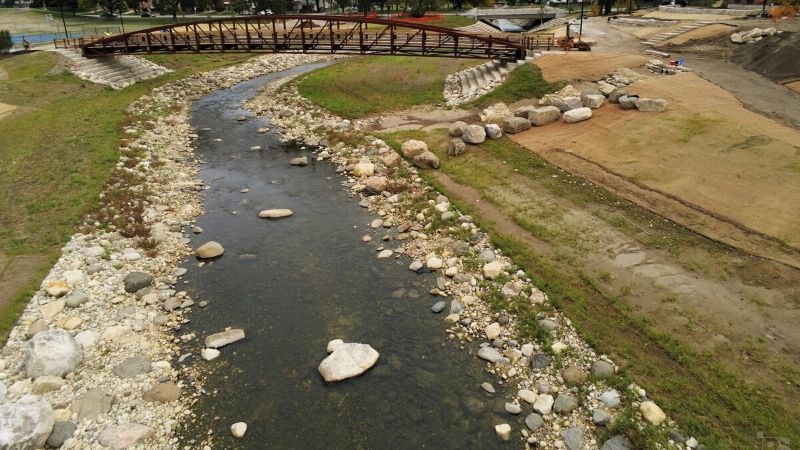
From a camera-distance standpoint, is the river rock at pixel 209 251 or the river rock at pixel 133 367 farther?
the river rock at pixel 209 251

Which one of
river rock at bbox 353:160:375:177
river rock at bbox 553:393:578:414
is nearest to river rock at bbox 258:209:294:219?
river rock at bbox 353:160:375:177

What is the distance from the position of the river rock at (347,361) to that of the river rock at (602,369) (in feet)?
19.4

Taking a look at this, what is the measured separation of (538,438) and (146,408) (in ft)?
31.5

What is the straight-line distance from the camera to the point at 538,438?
11500 millimetres

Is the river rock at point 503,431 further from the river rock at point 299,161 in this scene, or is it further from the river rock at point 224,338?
the river rock at point 299,161

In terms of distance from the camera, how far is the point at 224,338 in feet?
48.1

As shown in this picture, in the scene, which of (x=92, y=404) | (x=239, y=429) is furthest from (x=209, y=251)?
(x=239, y=429)

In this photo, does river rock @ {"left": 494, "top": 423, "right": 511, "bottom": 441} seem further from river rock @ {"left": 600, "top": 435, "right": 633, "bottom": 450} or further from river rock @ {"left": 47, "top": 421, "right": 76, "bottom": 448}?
river rock @ {"left": 47, "top": 421, "right": 76, "bottom": 448}

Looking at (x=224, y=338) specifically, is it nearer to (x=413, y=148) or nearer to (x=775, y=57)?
(x=413, y=148)

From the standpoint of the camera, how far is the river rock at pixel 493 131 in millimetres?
28703

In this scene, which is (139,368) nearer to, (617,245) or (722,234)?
(617,245)

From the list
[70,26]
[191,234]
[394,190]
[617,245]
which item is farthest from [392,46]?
[70,26]

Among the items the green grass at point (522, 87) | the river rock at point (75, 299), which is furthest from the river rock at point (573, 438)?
the green grass at point (522, 87)

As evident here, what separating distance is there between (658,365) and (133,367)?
14115mm
